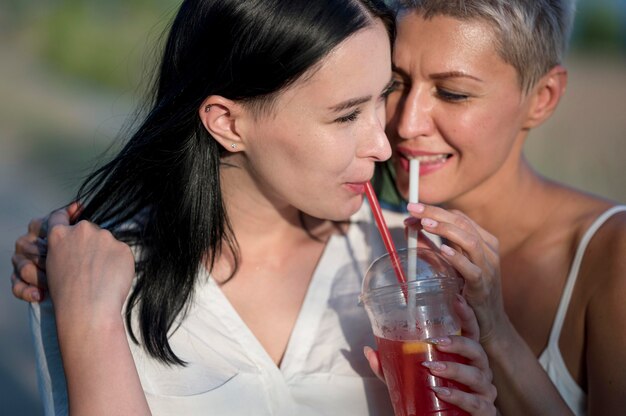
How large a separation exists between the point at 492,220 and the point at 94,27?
23.2 feet

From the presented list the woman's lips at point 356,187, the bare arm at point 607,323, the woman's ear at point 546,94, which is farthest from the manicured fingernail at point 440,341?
the woman's ear at point 546,94

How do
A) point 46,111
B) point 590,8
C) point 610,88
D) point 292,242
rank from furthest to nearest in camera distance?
point 590,8
point 610,88
point 46,111
point 292,242

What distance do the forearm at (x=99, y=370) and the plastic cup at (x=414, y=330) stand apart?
0.53 m

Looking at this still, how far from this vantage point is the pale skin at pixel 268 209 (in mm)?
1823

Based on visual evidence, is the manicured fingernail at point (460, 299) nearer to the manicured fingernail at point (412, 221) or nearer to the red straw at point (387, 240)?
the red straw at point (387, 240)

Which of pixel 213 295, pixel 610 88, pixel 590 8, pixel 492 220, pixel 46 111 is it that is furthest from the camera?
pixel 590 8

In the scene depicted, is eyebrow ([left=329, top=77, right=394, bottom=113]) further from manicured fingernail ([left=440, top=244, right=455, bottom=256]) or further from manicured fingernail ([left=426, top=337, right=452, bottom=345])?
manicured fingernail ([left=426, top=337, right=452, bottom=345])

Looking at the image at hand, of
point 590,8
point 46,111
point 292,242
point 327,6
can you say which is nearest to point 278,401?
point 292,242

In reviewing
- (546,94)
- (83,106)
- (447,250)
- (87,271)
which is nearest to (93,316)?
(87,271)

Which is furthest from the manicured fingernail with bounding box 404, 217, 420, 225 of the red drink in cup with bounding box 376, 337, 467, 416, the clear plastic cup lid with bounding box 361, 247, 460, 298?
the red drink in cup with bounding box 376, 337, 467, 416

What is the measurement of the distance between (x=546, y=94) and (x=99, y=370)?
1.46 m

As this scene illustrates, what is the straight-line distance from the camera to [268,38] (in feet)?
6.43

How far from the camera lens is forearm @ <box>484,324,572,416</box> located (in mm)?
1998

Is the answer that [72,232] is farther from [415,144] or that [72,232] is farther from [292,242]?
[415,144]
